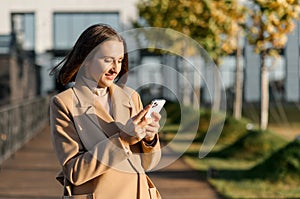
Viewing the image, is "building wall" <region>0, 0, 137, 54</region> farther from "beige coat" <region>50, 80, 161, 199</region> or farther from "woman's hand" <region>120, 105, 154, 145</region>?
"woman's hand" <region>120, 105, 154, 145</region>

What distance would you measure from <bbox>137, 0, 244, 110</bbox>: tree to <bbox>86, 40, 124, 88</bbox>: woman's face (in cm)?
1098

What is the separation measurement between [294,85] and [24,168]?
2830 cm

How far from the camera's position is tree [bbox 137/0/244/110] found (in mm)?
15821

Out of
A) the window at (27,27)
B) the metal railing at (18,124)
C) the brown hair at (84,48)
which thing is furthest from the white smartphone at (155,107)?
the window at (27,27)

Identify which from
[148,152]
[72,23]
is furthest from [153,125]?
[72,23]

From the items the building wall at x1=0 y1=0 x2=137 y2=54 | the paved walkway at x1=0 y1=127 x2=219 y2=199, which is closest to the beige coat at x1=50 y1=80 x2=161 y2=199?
the paved walkway at x1=0 y1=127 x2=219 y2=199

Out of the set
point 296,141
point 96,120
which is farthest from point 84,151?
point 296,141

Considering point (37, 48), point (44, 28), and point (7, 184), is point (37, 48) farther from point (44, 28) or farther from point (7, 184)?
point (7, 184)

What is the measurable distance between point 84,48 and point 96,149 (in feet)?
1.36

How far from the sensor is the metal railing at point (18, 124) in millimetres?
14141

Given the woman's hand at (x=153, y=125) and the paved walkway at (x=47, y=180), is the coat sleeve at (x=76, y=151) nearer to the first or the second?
the woman's hand at (x=153, y=125)

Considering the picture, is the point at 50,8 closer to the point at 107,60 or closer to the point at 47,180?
the point at 47,180

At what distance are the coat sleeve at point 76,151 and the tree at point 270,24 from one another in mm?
8371

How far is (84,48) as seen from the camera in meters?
3.08
